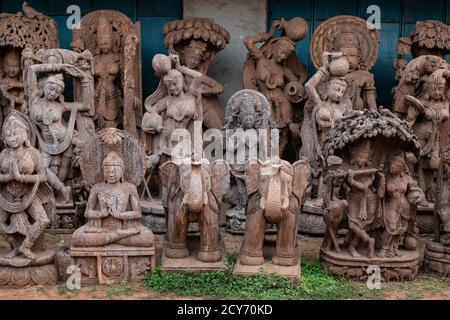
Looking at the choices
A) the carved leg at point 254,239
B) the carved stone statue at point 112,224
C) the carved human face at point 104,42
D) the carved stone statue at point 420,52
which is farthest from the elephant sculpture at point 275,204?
the carved human face at point 104,42

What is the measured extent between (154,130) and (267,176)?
8.28 ft

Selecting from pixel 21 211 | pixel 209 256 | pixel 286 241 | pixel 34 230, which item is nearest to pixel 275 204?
pixel 286 241

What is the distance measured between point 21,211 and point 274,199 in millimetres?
2527

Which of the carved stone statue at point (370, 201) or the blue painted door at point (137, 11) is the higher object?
the blue painted door at point (137, 11)

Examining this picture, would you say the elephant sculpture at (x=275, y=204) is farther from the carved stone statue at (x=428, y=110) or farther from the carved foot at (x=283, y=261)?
the carved stone statue at (x=428, y=110)

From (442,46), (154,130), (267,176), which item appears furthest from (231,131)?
(442,46)

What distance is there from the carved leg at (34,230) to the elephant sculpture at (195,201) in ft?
4.23

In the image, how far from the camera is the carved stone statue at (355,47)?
1092 cm

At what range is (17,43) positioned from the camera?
428 inches

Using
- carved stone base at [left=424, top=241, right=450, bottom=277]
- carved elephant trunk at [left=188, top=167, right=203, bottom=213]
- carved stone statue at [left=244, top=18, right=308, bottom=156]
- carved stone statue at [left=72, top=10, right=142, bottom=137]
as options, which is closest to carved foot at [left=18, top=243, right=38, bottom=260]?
carved elephant trunk at [left=188, top=167, right=203, bottom=213]

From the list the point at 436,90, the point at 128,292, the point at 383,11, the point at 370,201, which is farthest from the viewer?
the point at 383,11

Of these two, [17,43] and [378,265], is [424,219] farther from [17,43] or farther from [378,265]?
[17,43]

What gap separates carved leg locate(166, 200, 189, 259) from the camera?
7.68m

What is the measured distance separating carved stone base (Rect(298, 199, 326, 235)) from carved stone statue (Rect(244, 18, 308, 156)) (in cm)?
200
